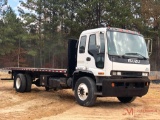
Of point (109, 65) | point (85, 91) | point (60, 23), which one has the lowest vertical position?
point (85, 91)

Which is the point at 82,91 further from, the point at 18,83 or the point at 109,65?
the point at 18,83

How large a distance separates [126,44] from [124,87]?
4.96 ft

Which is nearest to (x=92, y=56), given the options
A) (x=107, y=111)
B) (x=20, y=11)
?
(x=107, y=111)

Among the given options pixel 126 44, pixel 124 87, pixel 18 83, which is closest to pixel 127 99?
pixel 124 87

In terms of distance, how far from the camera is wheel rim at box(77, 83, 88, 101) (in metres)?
10.4

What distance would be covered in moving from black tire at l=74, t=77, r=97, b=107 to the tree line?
2415 cm

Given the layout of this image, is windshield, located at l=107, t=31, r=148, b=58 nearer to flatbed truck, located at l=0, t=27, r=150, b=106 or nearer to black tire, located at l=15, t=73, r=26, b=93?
flatbed truck, located at l=0, t=27, r=150, b=106

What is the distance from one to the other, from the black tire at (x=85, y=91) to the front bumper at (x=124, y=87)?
500mm

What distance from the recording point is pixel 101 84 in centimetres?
991

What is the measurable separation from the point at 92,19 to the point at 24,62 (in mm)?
22455

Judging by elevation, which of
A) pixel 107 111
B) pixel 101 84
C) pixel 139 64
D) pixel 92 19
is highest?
pixel 92 19

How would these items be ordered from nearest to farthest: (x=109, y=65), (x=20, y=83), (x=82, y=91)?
1. (x=109, y=65)
2. (x=82, y=91)
3. (x=20, y=83)

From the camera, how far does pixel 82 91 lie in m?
10.6

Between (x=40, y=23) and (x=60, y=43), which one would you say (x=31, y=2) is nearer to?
(x=40, y=23)
